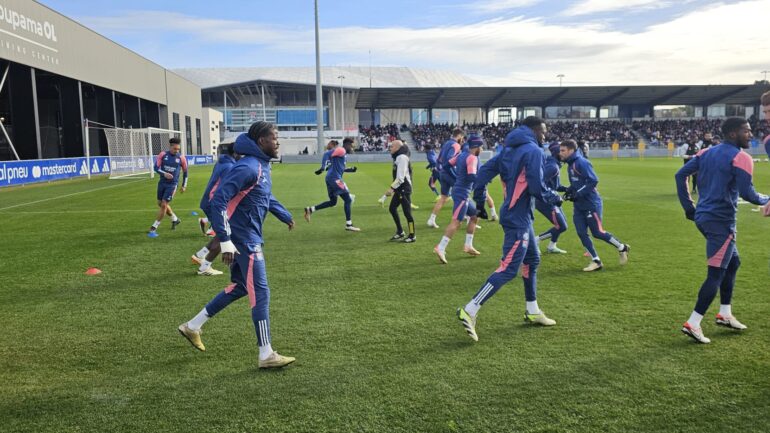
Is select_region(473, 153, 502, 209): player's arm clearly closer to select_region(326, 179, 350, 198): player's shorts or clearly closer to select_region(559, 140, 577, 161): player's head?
select_region(559, 140, 577, 161): player's head

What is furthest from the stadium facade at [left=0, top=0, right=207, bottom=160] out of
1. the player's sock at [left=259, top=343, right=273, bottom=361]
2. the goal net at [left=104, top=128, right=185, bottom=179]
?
the player's sock at [left=259, top=343, right=273, bottom=361]

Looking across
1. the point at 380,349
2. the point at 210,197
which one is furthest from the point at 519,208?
the point at 210,197

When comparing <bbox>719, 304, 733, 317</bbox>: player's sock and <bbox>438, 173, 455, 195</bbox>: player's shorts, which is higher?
<bbox>438, 173, 455, 195</bbox>: player's shorts

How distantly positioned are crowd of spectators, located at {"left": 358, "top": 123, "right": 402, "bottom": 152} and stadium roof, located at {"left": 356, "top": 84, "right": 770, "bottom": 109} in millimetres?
3279

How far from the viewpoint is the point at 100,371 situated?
185 inches

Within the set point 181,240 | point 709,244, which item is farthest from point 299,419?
point 181,240

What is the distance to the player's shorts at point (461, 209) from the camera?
9.34 m

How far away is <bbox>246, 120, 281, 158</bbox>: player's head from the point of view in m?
4.86

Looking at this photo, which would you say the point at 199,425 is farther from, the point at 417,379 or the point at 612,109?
the point at 612,109

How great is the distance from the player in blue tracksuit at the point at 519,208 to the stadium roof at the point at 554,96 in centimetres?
6168

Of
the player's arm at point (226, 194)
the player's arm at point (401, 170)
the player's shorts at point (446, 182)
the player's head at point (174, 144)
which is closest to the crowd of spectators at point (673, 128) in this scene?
the player's shorts at point (446, 182)

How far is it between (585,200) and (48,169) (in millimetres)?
28369

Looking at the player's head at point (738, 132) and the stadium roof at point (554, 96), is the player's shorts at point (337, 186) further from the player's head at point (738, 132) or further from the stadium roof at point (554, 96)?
the stadium roof at point (554, 96)

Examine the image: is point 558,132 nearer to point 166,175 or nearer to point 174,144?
point 174,144
